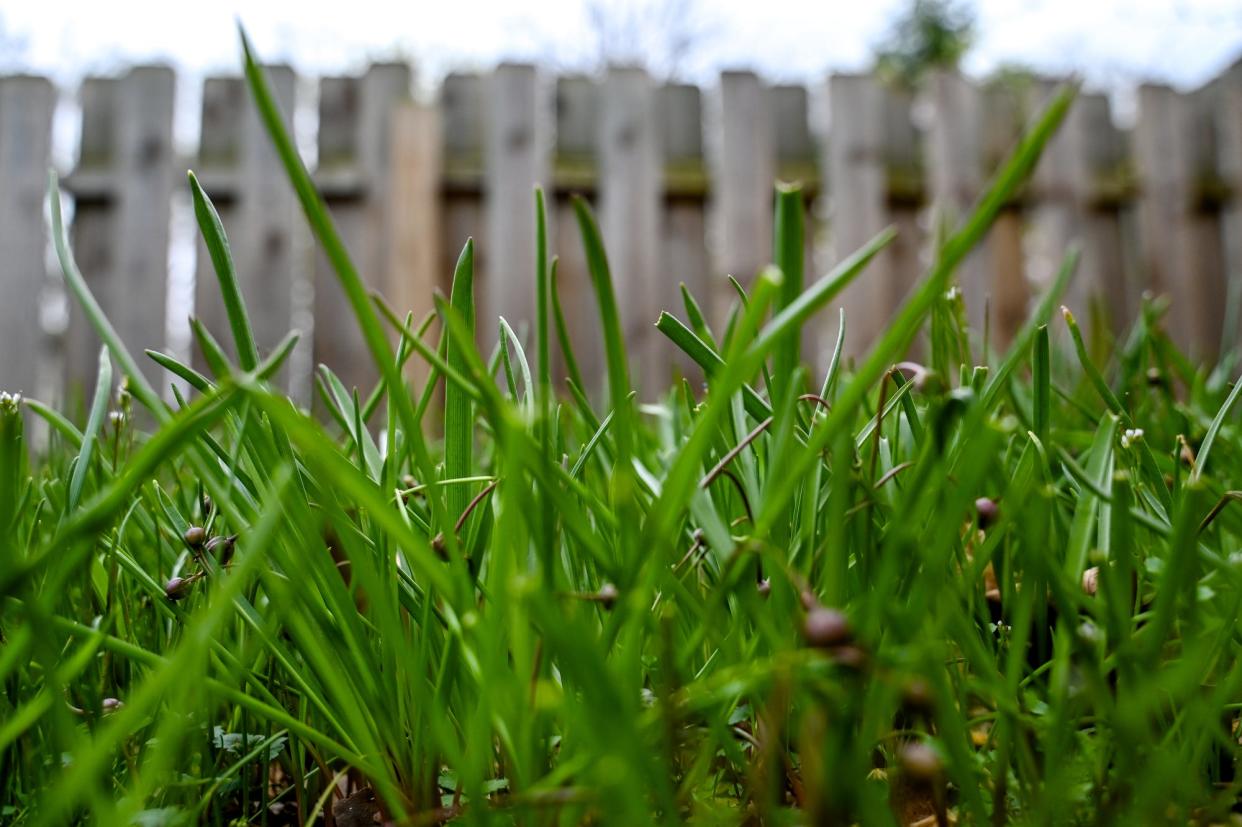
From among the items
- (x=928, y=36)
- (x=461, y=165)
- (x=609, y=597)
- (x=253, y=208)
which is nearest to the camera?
(x=609, y=597)

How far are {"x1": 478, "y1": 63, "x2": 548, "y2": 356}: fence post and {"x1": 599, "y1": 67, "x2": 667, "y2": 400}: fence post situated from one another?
23 cm

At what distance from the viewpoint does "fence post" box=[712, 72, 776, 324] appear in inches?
120

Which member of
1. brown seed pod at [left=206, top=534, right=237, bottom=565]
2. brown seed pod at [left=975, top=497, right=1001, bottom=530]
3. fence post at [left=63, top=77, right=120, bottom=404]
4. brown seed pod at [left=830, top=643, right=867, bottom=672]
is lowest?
brown seed pod at [left=206, top=534, right=237, bottom=565]

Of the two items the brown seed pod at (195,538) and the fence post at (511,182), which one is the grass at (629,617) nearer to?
the brown seed pod at (195,538)

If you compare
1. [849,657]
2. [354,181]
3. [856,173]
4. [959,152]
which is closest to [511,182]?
[354,181]

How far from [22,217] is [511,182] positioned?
62.8 inches

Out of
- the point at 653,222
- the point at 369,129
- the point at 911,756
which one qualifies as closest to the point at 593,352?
the point at 653,222

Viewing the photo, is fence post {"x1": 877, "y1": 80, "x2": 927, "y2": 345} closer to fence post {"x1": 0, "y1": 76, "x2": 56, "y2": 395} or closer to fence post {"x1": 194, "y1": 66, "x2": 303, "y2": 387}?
fence post {"x1": 194, "y1": 66, "x2": 303, "y2": 387}

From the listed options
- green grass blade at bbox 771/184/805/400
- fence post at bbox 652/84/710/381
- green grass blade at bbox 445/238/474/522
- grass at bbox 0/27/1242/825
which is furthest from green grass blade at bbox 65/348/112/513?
fence post at bbox 652/84/710/381

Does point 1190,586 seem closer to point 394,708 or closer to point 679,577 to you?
point 679,577

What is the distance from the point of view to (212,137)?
304cm

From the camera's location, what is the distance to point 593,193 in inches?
121

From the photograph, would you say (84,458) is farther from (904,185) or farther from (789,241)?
(904,185)

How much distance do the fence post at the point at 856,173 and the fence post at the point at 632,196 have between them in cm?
60
